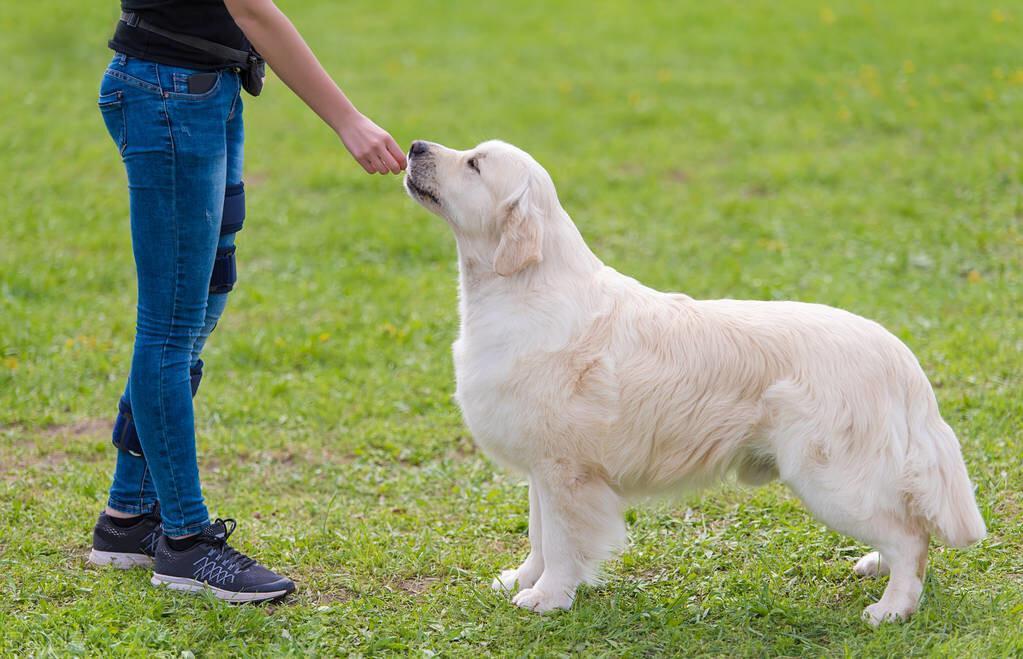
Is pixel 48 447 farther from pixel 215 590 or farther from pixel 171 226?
pixel 171 226

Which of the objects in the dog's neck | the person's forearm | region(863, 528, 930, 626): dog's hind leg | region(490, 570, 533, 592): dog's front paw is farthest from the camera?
region(490, 570, 533, 592): dog's front paw

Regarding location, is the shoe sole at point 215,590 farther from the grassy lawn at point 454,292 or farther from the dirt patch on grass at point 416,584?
the dirt patch on grass at point 416,584

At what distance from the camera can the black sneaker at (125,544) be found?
13.8 feet

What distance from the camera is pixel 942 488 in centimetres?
363

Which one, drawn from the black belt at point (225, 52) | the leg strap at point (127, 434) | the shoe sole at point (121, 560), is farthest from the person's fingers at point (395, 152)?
the shoe sole at point (121, 560)

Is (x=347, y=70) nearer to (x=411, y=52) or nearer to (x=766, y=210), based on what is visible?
(x=411, y=52)

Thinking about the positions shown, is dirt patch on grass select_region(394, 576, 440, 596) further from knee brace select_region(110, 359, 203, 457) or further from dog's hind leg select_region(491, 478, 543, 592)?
knee brace select_region(110, 359, 203, 457)

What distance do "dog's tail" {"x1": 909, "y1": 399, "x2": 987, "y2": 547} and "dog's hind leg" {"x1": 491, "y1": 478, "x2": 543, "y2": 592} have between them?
132cm

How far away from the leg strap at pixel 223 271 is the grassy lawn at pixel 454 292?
→ 110 cm

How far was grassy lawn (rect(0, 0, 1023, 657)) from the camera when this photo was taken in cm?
385

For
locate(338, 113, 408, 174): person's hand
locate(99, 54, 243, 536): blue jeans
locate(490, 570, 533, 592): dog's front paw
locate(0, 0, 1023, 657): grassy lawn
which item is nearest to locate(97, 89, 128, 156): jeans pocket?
locate(99, 54, 243, 536): blue jeans

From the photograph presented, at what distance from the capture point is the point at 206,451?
5406 mm

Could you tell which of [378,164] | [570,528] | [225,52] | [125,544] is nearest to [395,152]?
[378,164]

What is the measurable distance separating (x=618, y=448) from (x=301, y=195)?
632 centimetres
